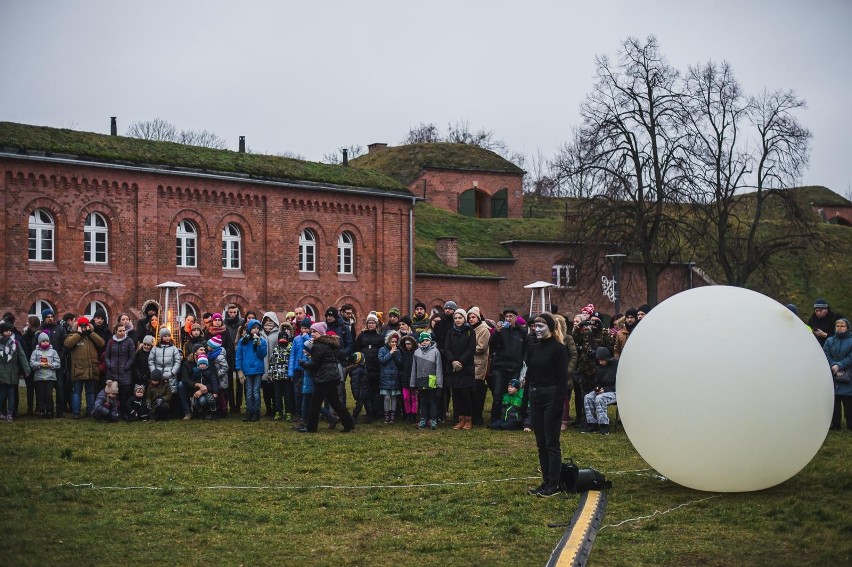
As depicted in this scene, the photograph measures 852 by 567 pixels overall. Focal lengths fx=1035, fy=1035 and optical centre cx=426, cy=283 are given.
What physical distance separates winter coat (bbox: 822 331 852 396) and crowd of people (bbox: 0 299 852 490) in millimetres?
17

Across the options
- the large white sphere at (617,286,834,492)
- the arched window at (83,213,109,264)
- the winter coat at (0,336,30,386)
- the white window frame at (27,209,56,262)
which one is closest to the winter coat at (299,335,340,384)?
the winter coat at (0,336,30,386)

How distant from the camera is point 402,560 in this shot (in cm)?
872

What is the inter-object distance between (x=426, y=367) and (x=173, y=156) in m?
22.6

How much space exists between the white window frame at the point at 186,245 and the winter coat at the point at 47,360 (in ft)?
61.9

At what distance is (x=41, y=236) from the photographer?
3472 cm

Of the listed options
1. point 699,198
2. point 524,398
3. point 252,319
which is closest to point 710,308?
point 524,398

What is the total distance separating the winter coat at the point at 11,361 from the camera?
61.8ft

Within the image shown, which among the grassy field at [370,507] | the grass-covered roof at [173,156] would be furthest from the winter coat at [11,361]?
the grass-covered roof at [173,156]

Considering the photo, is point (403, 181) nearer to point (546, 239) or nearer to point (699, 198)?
point (546, 239)

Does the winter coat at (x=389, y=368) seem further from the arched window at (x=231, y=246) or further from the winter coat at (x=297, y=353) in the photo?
the arched window at (x=231, y=246)

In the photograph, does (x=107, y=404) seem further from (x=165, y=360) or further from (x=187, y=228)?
(x=187, y=228)

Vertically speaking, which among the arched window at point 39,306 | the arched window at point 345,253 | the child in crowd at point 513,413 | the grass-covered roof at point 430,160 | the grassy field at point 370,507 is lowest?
the grassy field at point 370,507

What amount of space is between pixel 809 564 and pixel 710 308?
304cm

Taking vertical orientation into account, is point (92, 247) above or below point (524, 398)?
above
